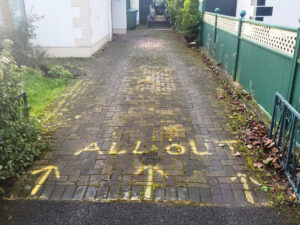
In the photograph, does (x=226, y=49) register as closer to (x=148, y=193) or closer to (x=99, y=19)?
(x=148, y=193)

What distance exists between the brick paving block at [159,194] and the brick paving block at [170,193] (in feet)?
0.19

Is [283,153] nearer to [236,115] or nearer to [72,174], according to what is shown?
[236,115]

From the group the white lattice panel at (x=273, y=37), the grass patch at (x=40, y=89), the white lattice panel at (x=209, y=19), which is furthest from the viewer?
the white lattice panel at (x=209, y=19)

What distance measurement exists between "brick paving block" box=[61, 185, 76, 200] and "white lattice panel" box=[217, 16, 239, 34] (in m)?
5.93

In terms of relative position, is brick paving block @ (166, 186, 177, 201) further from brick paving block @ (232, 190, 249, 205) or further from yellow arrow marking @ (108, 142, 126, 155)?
yellow arrow marking @ (108, 142, 126, 155)

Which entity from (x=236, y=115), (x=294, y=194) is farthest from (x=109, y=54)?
(x=294, y=194)

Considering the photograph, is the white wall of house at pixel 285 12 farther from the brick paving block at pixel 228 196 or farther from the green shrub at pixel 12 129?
the green shrub at pixel 12 129

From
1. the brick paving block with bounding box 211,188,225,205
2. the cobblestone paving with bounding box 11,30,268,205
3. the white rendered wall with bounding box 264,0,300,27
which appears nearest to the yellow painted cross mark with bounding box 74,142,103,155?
the cobblestone paving with bounding box 11,30,268,205

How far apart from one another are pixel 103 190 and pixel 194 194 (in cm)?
106

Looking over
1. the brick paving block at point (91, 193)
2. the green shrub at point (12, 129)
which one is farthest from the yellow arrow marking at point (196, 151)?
the green shrub at point (12, 129)

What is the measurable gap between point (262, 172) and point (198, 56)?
28.7ft

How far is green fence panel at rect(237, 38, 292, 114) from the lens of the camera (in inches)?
179

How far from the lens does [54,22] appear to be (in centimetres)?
1088

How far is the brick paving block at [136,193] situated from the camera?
330cm
